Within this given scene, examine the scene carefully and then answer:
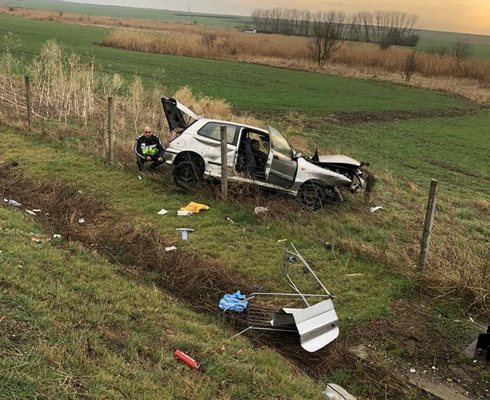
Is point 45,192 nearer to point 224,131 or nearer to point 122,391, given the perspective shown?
point 224,131

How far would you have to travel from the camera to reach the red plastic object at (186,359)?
15.1ft

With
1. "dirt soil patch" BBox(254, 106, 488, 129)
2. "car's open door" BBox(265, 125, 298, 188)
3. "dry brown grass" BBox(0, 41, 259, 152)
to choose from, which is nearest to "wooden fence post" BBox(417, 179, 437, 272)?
"car's open door" BBox(265, 125, 298, 188)

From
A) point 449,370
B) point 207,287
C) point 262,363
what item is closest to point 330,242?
point 207,287

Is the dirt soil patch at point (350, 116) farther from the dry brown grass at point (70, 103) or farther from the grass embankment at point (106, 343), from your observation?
the grass embankment at point (106, 343)

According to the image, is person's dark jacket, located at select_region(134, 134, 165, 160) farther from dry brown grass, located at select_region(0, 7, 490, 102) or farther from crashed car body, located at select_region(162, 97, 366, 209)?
dry brown grass, located at select_region(0, 7, 490, 102)

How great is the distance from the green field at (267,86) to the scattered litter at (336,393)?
77.2 feet

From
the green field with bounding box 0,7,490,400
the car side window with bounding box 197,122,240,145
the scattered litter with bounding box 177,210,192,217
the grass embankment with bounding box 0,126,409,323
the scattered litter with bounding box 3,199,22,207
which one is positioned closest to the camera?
the green field with bounding box 0,7,490,400

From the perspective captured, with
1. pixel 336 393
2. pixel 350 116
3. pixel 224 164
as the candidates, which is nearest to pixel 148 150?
pixel 224 164

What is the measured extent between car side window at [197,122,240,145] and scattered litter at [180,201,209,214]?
1.60 metres

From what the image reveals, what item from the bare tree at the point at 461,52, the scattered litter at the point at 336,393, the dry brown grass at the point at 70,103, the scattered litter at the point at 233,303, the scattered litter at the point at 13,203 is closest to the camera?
the scattered litter at the point at 336,393

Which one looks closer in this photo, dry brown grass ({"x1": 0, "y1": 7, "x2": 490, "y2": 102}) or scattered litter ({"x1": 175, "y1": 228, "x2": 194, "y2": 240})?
scattered litter ({"x1": 175, "y1": 228, "x2": 194, "y2": 240})

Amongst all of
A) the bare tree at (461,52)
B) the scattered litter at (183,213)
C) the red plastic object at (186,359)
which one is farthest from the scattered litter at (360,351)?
the bare tree at (461,52)

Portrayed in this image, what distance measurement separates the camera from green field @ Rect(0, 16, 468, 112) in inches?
1261

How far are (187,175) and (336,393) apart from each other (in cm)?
653
